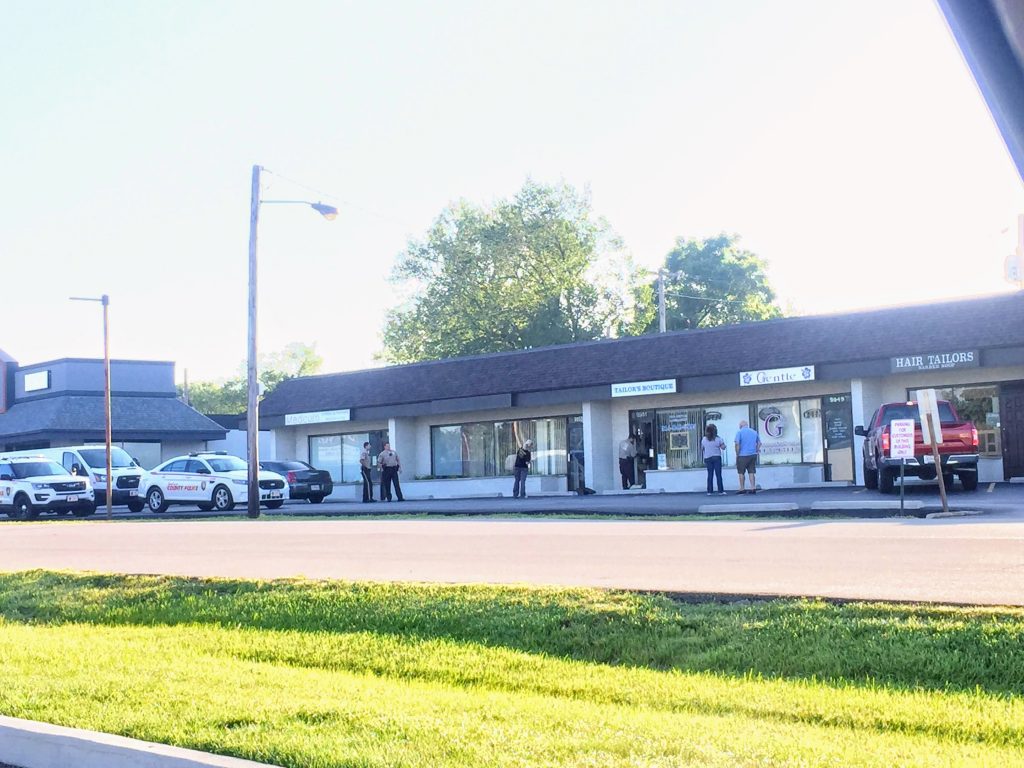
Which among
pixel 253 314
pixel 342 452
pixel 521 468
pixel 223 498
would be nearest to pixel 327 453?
pixel 342 452

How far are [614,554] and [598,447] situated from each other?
2029 centimetres

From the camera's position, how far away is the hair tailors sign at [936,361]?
26906 mm

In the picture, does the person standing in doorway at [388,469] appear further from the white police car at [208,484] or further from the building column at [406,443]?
the building column at [406,443]

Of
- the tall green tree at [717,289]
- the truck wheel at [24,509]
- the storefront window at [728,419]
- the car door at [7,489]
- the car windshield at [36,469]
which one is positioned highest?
the tall green tree at [717,289]

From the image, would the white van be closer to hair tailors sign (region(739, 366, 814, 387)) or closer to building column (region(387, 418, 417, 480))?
building column (region(387, 418, 417, 480))

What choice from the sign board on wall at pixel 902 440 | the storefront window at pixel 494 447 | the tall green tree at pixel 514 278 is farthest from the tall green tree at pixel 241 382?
the sign board on wall at pixel 902 440

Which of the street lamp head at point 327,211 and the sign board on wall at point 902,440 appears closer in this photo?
the sign board on wall at point 902,440

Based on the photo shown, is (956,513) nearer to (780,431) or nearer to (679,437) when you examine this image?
(780,431)

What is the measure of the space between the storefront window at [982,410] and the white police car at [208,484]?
17.1 metres

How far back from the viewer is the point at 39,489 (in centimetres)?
3325

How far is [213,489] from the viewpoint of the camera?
1312 inches

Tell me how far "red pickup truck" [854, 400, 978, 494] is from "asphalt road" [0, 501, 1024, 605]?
497cm

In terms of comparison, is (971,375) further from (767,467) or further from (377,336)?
(377,336)

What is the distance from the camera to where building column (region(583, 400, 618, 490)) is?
34.6 m
